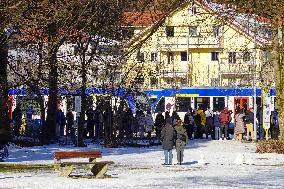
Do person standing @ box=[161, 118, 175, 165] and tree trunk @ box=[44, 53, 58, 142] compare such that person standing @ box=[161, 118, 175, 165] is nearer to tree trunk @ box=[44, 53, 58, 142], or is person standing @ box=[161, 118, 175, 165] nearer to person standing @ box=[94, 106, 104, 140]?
tree trunk @ box=[44, 53, 58, 142]

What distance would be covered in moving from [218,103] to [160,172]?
1296 inches

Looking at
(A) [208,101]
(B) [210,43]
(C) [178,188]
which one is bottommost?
(C) [178,188]

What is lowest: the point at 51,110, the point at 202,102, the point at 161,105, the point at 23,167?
the point at 23,167

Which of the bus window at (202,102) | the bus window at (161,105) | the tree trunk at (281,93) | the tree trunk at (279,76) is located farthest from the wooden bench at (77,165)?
the bus window at (161,105)

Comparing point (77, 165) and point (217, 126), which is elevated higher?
point (217, 126)

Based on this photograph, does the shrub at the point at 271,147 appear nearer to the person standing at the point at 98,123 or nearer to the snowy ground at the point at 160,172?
the snowy ground at the point at 160,172

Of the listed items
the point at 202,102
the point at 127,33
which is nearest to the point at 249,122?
the point at 127,33

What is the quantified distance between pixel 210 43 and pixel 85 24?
59.3m

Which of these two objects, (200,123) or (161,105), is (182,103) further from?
(200,123)

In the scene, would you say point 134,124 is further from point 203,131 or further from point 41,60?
point 41,60

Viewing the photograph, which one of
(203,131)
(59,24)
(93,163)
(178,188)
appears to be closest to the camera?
(178,188)

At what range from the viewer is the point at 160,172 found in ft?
80.2

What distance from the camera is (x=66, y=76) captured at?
137 feet

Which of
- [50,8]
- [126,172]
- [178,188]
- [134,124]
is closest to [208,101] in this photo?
[134,124]
